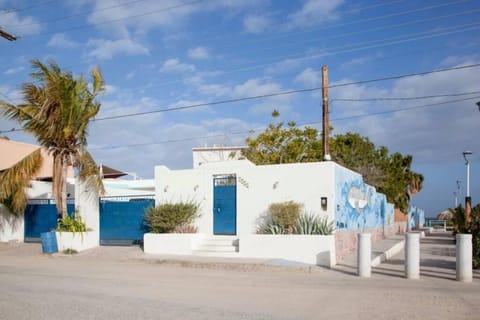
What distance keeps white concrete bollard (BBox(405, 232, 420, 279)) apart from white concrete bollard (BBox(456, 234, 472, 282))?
97 centimetres

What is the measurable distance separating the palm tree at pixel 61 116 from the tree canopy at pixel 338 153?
13005mm

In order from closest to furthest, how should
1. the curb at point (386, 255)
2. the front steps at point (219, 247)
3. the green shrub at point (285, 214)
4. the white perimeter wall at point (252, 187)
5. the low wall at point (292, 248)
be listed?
the low wall at point (292, 248)
the curb at point (386, 255)
the green shrub at point (285, 214)
the front steps at point (219, 247)
the white perimeter wall at point (252, 187)

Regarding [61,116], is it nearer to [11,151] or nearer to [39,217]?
[39,217]

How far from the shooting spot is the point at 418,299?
33.6ft

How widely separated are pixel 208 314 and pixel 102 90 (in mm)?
14756

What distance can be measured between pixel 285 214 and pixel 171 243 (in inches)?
174

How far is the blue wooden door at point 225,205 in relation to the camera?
19484mm

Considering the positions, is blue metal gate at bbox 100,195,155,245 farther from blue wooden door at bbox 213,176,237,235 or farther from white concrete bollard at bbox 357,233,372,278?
white concrete bollard at bbox 357,233,372,278

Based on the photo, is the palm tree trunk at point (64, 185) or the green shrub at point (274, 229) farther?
the palm tree trunk at point (64, 185)

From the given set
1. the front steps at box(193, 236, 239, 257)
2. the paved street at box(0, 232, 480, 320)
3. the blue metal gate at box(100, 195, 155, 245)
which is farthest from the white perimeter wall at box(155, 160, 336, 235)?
the paved street at box(0, 232, 480, 320)

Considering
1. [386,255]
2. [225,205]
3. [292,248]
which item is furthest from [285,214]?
[386,255]

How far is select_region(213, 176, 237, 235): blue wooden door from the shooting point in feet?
63.9

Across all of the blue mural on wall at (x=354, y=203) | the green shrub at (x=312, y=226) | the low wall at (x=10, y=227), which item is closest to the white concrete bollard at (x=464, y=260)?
the green shrub at (x=312, y=226)

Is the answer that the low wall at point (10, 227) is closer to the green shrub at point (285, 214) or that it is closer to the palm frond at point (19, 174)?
the palm frond at point (19, 174)
